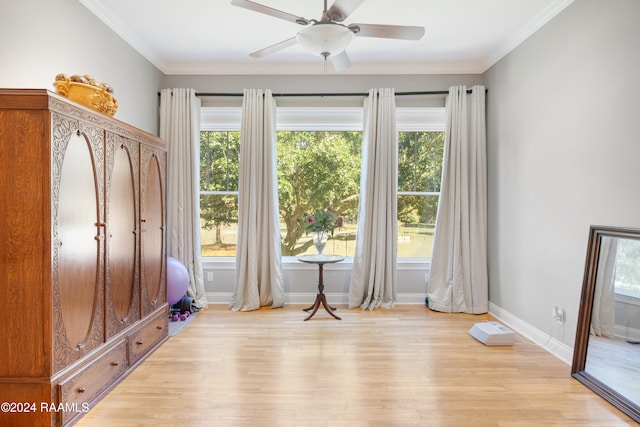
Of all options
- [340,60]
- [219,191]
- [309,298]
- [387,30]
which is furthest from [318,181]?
[387,30]

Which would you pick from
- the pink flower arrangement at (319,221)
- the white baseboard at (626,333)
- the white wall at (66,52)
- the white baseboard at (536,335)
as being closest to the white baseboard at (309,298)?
the white baseboard at (536,335)

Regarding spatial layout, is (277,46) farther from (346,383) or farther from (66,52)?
(346,383)

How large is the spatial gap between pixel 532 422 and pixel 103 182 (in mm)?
2961

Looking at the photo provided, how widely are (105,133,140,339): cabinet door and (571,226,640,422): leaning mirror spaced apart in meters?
3.22

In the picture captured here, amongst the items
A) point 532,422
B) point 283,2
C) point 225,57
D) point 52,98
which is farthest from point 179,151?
point 532,422

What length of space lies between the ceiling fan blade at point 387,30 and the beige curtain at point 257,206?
2111mm

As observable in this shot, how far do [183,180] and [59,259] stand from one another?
2429 millimetres

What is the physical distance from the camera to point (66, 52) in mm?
2785

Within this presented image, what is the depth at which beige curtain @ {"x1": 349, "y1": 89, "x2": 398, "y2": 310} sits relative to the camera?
4.32m

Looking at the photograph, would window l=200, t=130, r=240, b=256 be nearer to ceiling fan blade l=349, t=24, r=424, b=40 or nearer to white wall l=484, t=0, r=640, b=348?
ceiling fan blade l=349, t=24, r=424, b=40

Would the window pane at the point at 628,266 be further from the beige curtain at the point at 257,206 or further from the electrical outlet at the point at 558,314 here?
the beige curtain at the point at 257,206

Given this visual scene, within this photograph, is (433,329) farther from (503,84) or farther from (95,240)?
(95,240)

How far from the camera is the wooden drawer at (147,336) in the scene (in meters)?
2.75

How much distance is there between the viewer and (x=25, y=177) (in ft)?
6.22
